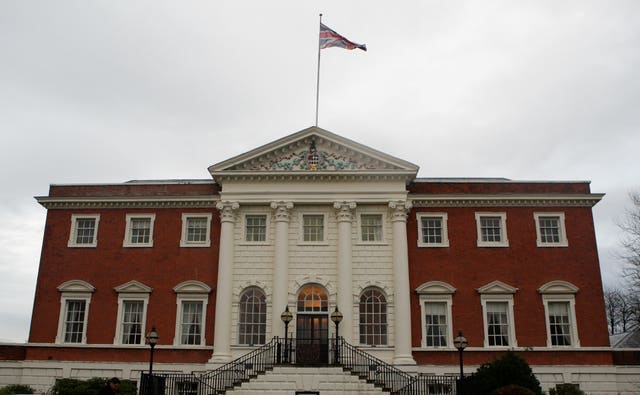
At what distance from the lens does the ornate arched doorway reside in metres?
29.5

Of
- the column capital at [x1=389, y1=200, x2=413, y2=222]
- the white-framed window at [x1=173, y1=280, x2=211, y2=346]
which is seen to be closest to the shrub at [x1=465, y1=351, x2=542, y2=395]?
the column capital at [x1=389, y1=200, x2=413, y2=222]

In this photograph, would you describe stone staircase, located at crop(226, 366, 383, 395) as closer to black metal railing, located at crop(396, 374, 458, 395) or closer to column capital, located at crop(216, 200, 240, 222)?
black metal railing, located at crop(396, 374, 458, 395)

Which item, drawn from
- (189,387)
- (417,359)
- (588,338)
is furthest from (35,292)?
(588,338)

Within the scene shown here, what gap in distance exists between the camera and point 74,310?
106 ft

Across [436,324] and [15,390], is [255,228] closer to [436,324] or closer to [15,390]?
[436,324]

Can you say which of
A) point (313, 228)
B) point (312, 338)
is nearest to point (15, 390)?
point (312, 338)

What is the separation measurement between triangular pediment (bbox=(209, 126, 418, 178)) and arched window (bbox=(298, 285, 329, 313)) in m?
6.11

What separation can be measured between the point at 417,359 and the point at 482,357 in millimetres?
3207

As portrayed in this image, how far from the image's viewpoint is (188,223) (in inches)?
1312

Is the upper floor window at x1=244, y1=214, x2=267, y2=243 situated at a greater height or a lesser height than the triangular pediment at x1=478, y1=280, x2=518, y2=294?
greater

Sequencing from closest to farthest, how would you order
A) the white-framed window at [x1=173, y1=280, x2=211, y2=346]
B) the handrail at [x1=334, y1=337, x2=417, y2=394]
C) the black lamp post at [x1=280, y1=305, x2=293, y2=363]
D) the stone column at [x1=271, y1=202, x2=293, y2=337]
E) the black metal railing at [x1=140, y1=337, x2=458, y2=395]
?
1. the handrail at [x1=334, y1=337, x2=417, y2=394]
2. the black metal railing at [x1=140, y1=337, x2=458, y2=395]
3. the black lamp post at [x1=280, y1=305, x2=293, y2=363]
4. the stone column at [x1=271, y1=202, x2=293, y2=337]
5. the white-framed window at [x1=173, y1=280, x2=211, y2=346]

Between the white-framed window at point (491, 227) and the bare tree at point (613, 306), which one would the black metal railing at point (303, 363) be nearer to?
the white-framed window at point (491, 227)

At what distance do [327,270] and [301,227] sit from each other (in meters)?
2.68

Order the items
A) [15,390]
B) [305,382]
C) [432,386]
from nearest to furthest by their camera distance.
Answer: [305,382]
[432,386]
[15,390]
